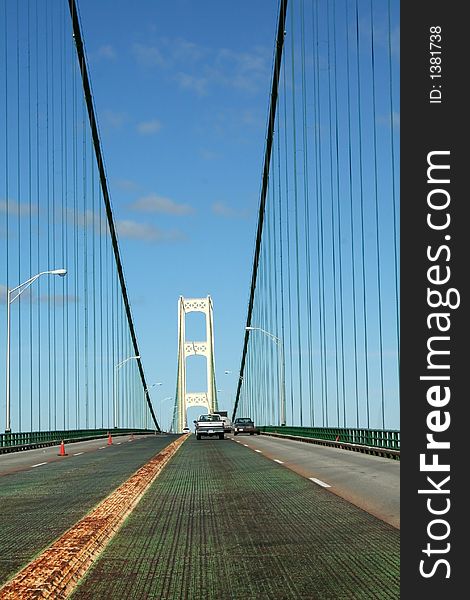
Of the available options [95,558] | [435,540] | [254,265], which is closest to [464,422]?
[435,540]

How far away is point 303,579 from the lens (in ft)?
23.5

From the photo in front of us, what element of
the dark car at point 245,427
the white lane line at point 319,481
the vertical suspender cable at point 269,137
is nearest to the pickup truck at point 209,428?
the dark car at point 245,427

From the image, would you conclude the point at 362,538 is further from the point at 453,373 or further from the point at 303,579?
the point at 453,373

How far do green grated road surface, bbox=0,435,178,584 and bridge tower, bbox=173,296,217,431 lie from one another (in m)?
102

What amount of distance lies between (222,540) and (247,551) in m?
0.84

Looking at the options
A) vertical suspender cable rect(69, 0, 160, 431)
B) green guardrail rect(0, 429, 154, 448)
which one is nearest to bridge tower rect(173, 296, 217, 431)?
vertical suspender cable rect(69, 0, 160, 431)

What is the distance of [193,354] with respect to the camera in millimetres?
138375

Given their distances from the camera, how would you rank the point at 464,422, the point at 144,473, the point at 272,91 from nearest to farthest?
the point at 464,422
the point at 144,473
the point at 272,91

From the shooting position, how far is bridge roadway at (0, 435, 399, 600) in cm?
695

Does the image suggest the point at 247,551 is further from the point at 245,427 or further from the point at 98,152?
the point at 245,427

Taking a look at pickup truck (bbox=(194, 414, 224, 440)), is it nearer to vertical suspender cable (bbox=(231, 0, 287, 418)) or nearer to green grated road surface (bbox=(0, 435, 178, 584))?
vertical suspender cable (bbox=(231, 0, 287, 418))

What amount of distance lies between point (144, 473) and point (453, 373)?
16.6 meters

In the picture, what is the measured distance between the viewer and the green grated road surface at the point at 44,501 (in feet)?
30.7

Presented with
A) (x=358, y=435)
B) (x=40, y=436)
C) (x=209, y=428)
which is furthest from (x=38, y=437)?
(x=358, y=435)
